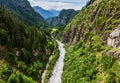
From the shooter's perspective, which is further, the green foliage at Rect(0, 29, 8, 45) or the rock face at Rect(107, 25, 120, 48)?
the green foliage at Rect(0, 29, 8, 45)

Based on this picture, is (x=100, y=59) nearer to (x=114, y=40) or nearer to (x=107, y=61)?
(x=107, y=61)

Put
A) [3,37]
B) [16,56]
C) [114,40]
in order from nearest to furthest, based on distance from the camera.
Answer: [114,40]
[16,56]
[3,37]

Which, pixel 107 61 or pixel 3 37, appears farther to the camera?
pixel 3 37

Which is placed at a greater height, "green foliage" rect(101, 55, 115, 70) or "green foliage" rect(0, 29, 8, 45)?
"green foliage" rect(0, 29, 8, 45)

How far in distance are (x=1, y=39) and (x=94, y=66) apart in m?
38.1

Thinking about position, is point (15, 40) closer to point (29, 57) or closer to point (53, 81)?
point (29, 57)

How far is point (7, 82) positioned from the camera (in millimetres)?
75438

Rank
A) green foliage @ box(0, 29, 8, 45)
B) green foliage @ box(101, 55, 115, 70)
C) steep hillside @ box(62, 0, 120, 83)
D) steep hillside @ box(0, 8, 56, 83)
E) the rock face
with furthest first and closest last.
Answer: green foliage @ box(0, 29, 8, 45) < the rock face < steep hillside @ box(0, 8, 56, 83) < green foliage @ box(101, 55, 115, 70) < steep hillside @ box(62, 0, 120, 83)

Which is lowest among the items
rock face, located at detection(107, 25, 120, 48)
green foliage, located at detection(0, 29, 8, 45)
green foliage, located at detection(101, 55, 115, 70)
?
green foliage, located at detection(101, 55, 115, 70)

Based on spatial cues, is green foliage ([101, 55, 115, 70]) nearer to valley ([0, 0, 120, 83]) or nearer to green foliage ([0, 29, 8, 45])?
valley ([0, 0, 120, 83])

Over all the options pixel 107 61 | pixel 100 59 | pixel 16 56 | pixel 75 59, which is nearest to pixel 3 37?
pixel 16 56

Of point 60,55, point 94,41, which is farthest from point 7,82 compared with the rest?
point 60,55

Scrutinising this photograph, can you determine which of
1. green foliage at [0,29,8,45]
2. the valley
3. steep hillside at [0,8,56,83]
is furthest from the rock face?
green foliage at [0,29,8,45]

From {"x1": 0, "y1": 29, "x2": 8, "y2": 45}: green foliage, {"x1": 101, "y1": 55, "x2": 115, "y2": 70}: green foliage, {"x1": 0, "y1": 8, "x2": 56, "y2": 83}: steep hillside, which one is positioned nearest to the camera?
{"x1": 101, "y1": 55, "x2": 115, "y2": 70}: green foliage
